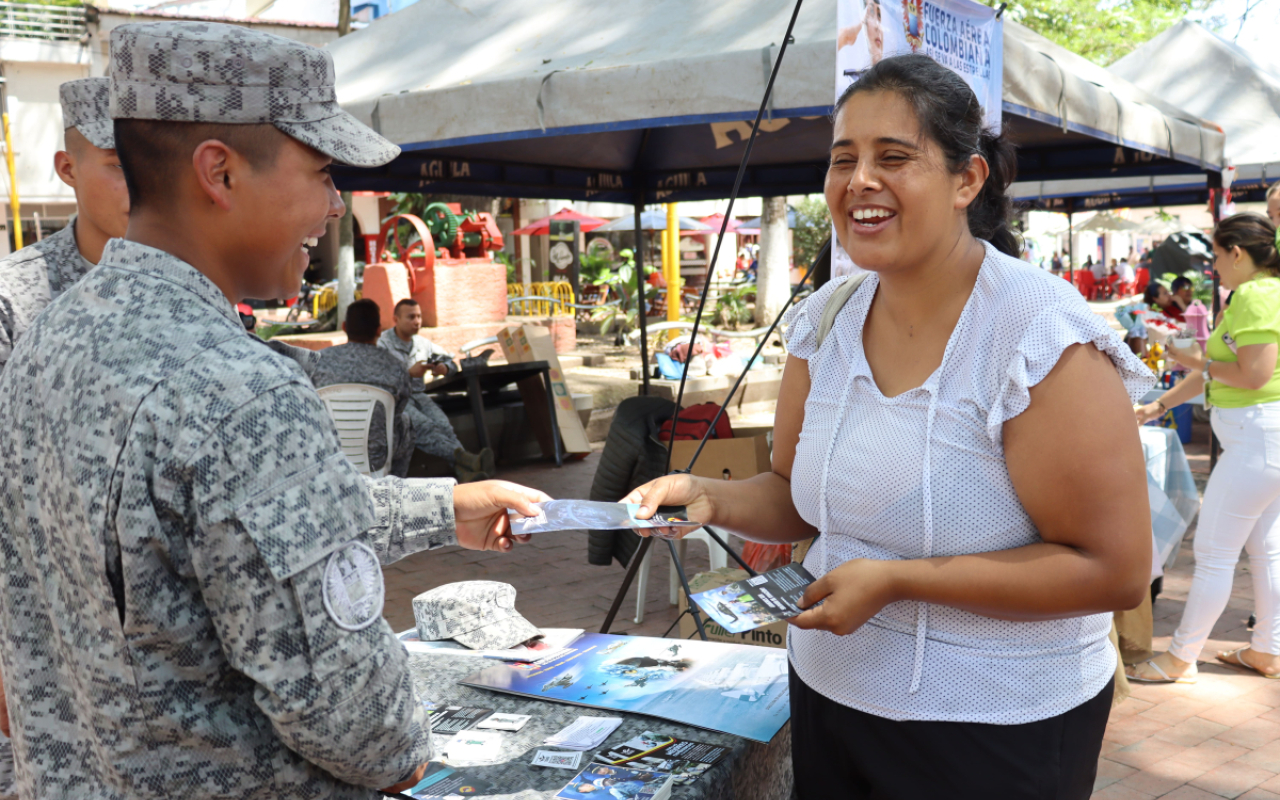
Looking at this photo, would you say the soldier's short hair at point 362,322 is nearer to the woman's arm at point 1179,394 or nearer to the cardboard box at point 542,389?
the cardboard box at point 542,389

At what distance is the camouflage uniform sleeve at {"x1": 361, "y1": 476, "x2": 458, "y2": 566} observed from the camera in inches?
64.2

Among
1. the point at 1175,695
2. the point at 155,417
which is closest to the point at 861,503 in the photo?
the point at 155,417

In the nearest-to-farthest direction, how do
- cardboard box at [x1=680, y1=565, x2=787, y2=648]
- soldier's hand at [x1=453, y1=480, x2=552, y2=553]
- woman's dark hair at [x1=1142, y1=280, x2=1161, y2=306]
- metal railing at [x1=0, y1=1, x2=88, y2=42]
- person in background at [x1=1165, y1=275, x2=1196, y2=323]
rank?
soldier's hand at [x1=453, y1=480, x2=552, y2=553]
cardboard box at [x1=680, y1=565, x2=787, y2=648]
person in background at [x1=1165, y1=275, x2=1196, y2=323]
woman's dark hair at [x1=1142, y1=280, x2=1161, y2=306]
metal railing at [x1=0, y1=1, x2=88, y2=42]

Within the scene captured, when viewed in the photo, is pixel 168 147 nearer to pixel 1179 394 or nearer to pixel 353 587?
pixel 353 587

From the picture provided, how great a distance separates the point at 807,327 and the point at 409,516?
0.83 meters

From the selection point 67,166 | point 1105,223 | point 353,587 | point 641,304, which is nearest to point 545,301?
point 641,304

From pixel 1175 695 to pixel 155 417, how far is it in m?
4.57

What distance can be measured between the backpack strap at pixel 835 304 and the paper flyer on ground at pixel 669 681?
73cm

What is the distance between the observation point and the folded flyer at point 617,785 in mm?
1572

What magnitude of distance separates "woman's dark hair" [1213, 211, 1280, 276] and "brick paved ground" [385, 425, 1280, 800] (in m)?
1.88

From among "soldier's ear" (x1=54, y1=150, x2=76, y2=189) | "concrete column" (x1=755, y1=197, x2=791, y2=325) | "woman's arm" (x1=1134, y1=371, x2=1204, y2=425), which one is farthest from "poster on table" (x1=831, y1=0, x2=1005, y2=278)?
"concrete column" (x1=755, y1=197, x2=791, y2=325)

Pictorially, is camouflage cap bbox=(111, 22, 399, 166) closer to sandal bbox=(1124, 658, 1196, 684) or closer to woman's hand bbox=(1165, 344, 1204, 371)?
sandal bbox=(1124, 658, 1196, 684)

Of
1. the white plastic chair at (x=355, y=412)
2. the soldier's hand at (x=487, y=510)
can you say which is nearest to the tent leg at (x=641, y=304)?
the white plastic chair at (x=355, y=412)

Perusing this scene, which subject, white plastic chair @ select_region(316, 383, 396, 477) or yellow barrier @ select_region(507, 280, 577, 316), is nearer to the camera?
white plastic chair @ select_region(316, 383, 396, 477)
